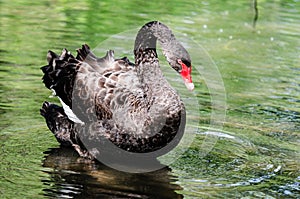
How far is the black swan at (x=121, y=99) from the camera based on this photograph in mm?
5176

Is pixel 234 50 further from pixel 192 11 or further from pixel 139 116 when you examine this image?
pixel 139 116

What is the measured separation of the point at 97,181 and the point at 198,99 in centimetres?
250

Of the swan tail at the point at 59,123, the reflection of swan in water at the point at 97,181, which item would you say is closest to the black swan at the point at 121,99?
the swan tail at the point at 59,123

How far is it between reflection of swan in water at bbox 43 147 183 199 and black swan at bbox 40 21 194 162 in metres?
0.17

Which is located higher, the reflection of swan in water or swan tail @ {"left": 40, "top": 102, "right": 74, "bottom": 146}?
swan tail @ {"left": 40, "top": 102, "right": 74, "bottom": 146}

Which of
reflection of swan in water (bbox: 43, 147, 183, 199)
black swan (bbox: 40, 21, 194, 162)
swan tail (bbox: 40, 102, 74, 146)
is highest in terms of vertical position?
black swan (bbox: 40, 21, 194, 162)

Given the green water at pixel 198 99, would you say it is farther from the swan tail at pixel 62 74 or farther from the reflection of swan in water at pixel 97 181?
the swan tail at pixel 62 74

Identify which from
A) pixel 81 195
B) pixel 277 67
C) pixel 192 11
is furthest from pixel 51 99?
pixel 192 11

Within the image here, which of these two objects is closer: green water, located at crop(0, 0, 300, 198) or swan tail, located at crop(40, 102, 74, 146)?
green water, located at crop(0, 0, 300, 198)

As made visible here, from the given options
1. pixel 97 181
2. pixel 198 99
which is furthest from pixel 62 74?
pixel 198 99

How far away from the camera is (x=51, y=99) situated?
23.0ft

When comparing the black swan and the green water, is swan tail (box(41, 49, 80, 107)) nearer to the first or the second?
the black swan

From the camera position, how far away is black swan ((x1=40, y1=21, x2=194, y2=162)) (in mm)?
5176

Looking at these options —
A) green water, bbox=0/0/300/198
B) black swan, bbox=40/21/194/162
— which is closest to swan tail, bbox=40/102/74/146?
black swan, bbox=40/21/194/162
